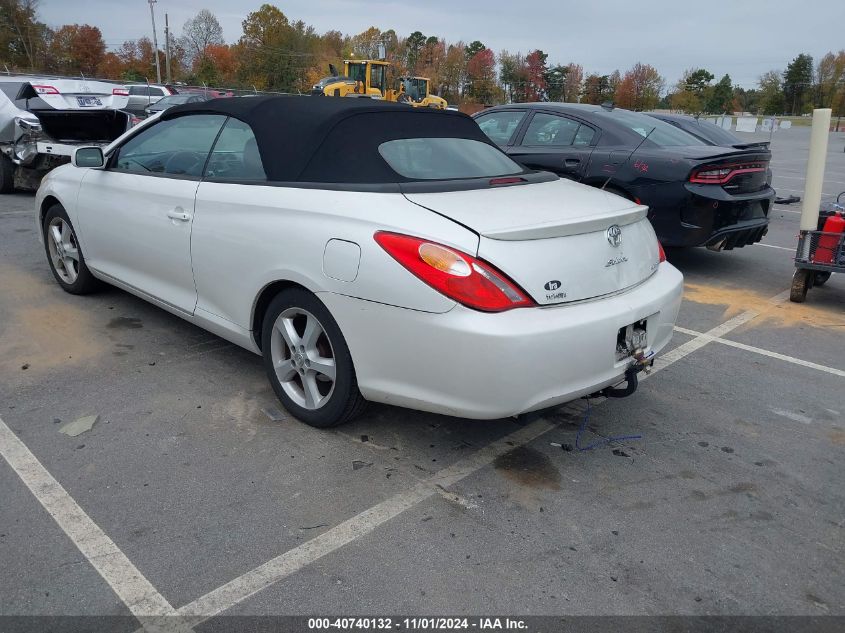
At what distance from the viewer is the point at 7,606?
2242 mm

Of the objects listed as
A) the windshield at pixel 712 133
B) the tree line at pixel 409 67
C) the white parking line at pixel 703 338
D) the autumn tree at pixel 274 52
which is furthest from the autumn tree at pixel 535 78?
the white parking line at pixel 703 338

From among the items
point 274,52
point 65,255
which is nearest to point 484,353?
point 65,255

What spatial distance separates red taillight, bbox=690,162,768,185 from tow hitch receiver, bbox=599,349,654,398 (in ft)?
12.3

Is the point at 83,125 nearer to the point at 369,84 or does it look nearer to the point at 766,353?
the point at 766,353

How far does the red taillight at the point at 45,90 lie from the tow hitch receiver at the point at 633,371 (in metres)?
9.21

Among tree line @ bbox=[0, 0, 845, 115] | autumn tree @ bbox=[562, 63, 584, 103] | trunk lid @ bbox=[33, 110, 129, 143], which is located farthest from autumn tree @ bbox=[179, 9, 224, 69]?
trunk lid @ bbox=[33, 110, 129, 143]

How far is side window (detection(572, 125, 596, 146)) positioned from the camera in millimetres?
7219

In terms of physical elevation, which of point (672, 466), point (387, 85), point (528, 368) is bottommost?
point (672, 466)

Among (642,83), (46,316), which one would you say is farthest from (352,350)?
(642,83)

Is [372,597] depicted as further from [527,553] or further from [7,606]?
[7,606]

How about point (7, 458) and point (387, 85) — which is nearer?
point (7, 458)

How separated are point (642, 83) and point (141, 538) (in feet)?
314

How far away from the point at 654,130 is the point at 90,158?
17.2 feet

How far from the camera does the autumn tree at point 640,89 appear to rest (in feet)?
277
